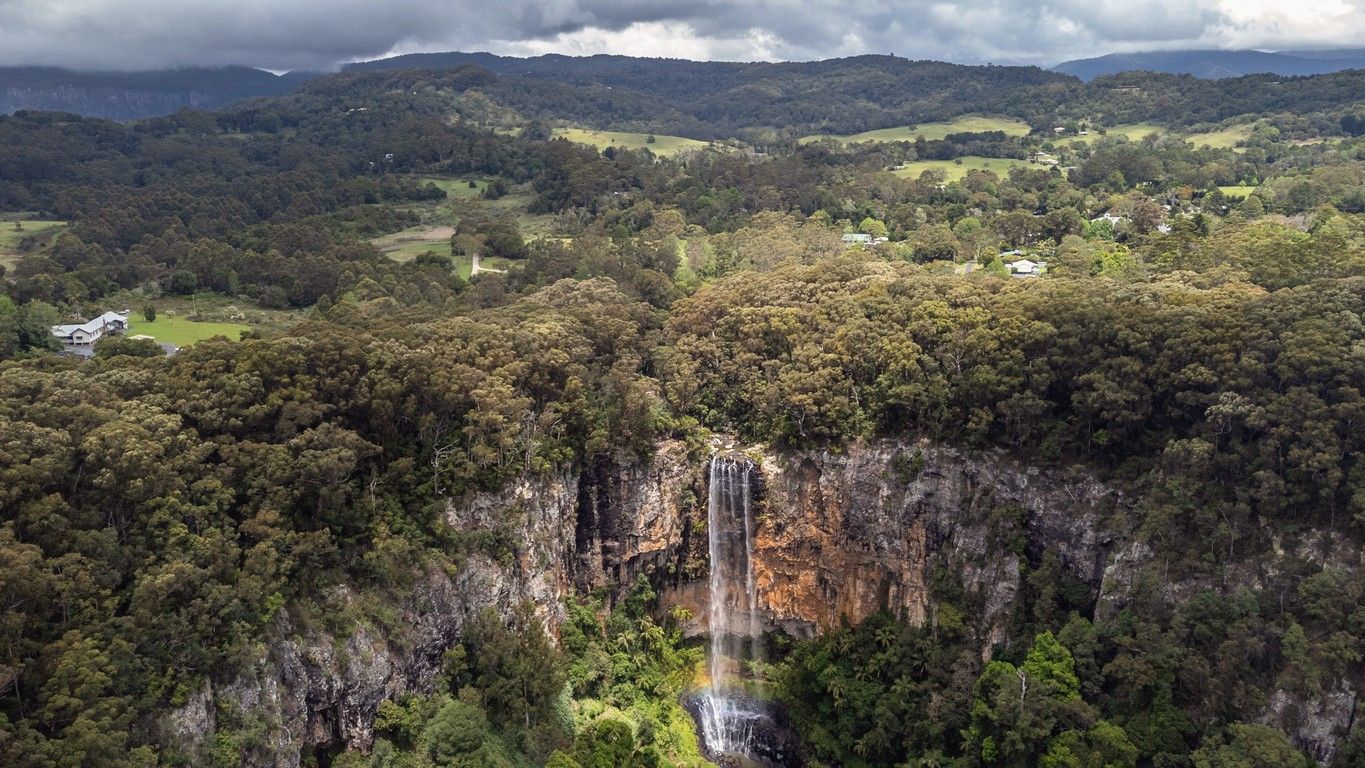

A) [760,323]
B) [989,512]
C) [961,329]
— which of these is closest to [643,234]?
[760,323]

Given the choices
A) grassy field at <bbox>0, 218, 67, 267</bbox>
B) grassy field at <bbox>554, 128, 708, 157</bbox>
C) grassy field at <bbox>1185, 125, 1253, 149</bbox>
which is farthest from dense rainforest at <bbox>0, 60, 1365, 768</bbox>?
grassy field at <bbox>554, 128, 708, 157</bbox>

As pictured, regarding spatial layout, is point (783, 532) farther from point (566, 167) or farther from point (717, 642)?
point (566, 167)

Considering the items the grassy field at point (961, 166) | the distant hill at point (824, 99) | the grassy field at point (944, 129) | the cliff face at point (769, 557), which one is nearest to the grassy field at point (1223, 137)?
the grassy field at point (961, 166)

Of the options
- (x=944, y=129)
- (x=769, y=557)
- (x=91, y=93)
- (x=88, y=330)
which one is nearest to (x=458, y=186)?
(x=88, y=330)

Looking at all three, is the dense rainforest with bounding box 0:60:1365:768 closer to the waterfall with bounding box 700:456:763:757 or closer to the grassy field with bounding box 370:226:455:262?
the waterfall with bounding box 700:456:763:757

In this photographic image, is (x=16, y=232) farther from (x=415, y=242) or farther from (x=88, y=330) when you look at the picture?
(x=88, y=330)

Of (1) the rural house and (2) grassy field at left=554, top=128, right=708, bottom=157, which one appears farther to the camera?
(2) grassy field at left=554, top=128, right=708, bottom=157
